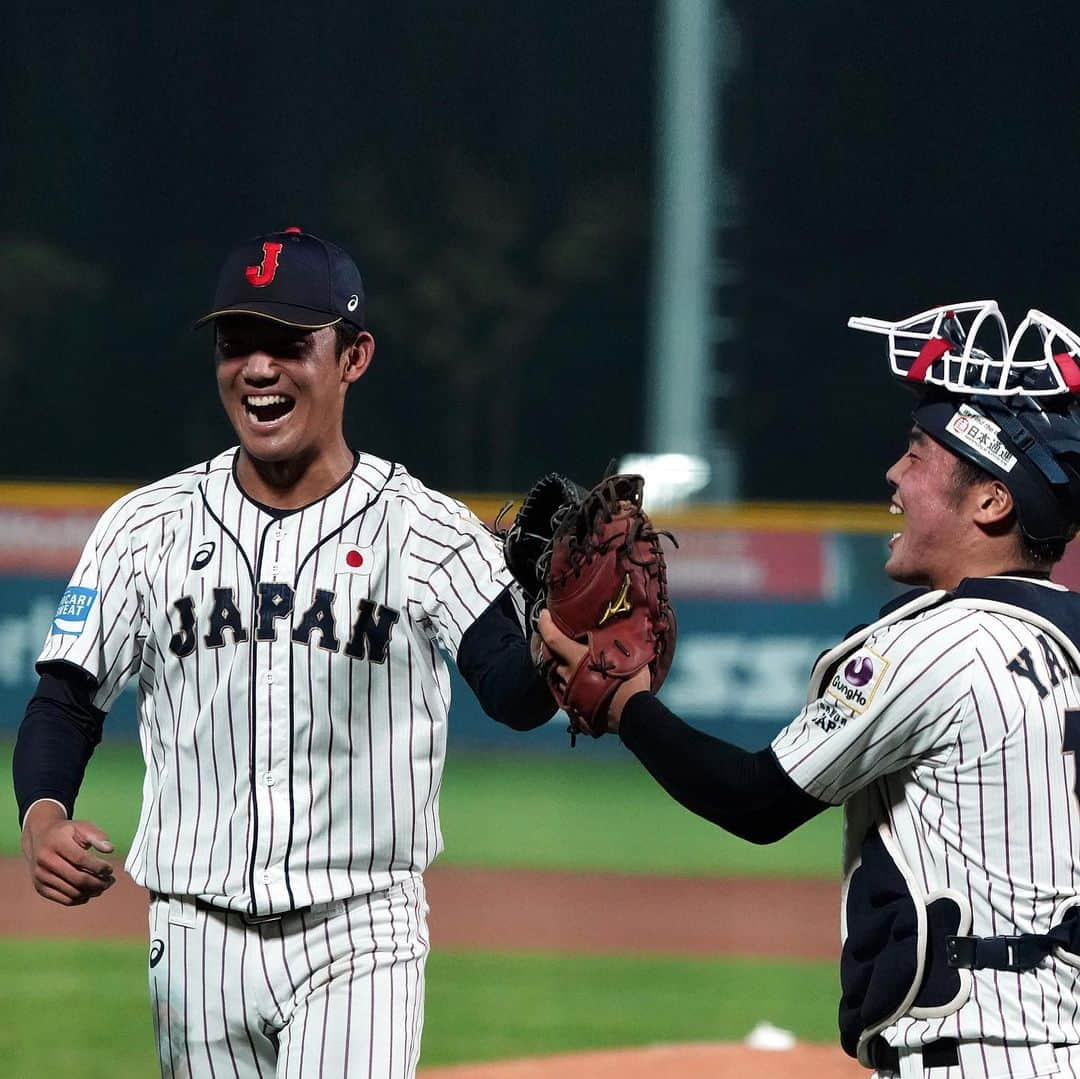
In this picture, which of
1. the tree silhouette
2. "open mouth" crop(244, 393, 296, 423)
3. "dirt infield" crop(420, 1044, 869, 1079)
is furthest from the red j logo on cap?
the tree silhouette

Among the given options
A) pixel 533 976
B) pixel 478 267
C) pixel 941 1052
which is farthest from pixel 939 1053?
pixel 478 267

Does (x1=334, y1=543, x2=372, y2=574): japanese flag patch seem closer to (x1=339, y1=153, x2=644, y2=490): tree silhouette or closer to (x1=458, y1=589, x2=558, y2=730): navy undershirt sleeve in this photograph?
(x1=458, y1=589, x2=558, y2=730): navy undershirt sleeve

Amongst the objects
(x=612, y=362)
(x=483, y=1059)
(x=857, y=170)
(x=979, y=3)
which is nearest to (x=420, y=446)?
(x=612, y=362)

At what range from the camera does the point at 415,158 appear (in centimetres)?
1094

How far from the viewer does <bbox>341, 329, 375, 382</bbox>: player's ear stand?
112 inches

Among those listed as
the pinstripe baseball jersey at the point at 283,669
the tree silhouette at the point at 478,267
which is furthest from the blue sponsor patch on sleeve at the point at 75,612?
the tree silhouette at the point at 478,267

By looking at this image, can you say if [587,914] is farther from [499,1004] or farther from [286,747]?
[286,747]

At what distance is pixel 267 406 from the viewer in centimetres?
274

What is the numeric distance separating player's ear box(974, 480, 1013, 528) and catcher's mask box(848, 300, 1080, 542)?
0.5 inches

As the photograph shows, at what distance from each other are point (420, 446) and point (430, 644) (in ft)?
26.7

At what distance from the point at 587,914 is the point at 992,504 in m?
4.88

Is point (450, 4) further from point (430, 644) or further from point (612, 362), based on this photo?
point (430, 644)

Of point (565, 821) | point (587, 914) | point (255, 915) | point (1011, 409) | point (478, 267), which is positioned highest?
point (478, 267)

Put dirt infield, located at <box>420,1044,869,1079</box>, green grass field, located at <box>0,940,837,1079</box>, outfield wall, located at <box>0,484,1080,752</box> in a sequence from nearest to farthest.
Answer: dirt infield, located at <box>420,1044,869,1079</box> → green grass field, located at <box>0,940,837,1079</box> → outfield wall, located at <box>0,484,1080,752</box>
